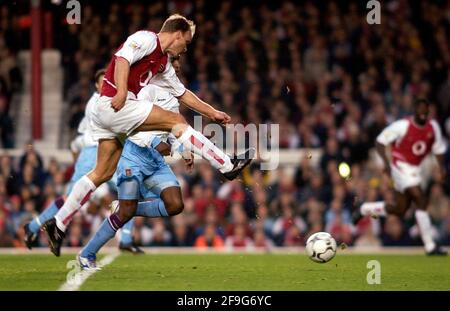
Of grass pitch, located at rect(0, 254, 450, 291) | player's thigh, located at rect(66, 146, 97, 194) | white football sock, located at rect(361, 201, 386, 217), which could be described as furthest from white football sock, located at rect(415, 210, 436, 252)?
player's thigh, located at rect(66, 146, 97, 194)

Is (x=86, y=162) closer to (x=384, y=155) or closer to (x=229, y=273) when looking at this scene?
(x=229, y=273)

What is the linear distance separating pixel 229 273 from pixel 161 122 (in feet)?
5.82

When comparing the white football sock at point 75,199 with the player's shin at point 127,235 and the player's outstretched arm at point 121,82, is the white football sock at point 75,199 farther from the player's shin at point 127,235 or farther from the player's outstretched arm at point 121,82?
the player's shin at point 127,235

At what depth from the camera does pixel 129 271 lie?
10.8 meters

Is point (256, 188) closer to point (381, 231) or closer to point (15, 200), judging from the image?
point (381, 231)

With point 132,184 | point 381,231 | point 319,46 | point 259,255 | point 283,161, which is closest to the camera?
point 132,184

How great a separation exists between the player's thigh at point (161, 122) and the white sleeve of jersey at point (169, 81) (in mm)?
911

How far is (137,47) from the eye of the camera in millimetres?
9648

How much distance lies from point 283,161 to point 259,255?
15.0ft

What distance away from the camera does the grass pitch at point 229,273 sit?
9297mm

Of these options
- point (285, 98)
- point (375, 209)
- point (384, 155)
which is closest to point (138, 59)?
point (384, 155)

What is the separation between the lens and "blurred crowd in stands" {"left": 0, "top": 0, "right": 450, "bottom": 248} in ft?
55.0

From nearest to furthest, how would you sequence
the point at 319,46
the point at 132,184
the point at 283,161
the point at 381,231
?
the point at 132,184
the point at 381,231
the point at 283,161
the point at 319,46

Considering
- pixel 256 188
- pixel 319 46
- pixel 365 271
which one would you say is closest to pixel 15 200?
pixel 256 188
